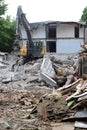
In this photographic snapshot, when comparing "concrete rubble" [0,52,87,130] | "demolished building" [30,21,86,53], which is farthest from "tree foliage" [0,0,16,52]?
"concrete rubble" [0,52,87,130]

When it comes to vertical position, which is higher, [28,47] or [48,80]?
[28,47]

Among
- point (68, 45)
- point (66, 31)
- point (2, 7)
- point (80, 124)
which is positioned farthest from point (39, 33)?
point (80, 124)

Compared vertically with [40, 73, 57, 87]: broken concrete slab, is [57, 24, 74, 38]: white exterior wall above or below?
above

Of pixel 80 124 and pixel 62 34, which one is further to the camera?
pixel 62 34

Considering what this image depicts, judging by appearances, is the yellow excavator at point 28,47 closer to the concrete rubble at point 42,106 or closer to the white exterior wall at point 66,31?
the white exterior wall at point 66,31

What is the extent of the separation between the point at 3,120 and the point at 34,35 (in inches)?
1151

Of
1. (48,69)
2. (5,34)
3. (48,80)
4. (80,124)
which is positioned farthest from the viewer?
(5,34)

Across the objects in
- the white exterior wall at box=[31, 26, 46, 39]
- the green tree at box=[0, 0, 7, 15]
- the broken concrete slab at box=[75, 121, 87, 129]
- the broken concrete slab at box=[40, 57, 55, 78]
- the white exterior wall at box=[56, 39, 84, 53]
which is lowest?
the white exterior wall at box=[56, 39, 84, 53]

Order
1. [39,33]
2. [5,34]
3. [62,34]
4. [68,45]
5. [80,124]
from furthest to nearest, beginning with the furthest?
[5,34] → [39,33] → [62,34] → [68,45] → [80,124]

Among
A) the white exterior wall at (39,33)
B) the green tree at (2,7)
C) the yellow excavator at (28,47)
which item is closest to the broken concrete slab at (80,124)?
the yellow excavator at (28,47)

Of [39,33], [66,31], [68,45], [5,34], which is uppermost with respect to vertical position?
[66,31]

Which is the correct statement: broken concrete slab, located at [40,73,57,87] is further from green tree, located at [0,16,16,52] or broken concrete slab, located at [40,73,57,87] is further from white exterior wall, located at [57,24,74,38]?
green tree, located at [0,16,16,52]

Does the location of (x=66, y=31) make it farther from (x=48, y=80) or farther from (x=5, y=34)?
(x=48, y=80)

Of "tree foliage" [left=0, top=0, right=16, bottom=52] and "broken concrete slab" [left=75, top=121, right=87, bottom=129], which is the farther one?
"tree foliage" [left=0, top=0, right=16, bottom=52]
